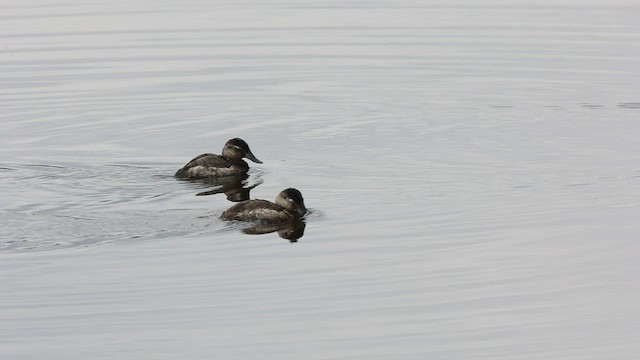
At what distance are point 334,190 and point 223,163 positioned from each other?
208cm

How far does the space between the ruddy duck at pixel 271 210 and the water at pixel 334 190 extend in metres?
0.26

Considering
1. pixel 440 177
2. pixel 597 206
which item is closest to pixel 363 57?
pixel 440 177

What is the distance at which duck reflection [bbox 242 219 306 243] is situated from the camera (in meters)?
15.3

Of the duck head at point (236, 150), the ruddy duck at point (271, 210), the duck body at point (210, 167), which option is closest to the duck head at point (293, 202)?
the ruddy duck at point (271, 210)

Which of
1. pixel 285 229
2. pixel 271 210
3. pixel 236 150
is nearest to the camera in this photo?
pixel 285 229

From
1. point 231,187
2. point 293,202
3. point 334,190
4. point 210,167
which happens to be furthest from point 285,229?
point 231,187

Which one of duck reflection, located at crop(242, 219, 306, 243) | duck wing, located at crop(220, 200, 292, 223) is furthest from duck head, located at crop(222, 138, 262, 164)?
duck reflection, located at crop(242, 219, 306, 243)

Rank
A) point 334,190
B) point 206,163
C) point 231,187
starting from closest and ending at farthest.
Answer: point 334,190 → point 206,163 → point 231,187

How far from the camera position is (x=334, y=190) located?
17172 millimetres

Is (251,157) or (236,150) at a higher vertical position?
(236,150)

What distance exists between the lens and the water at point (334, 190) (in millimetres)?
11656

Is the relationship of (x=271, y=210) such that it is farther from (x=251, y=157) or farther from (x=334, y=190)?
(x=251, y=157)

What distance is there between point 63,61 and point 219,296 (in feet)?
55.0

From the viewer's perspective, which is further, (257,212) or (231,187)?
(231,187)
